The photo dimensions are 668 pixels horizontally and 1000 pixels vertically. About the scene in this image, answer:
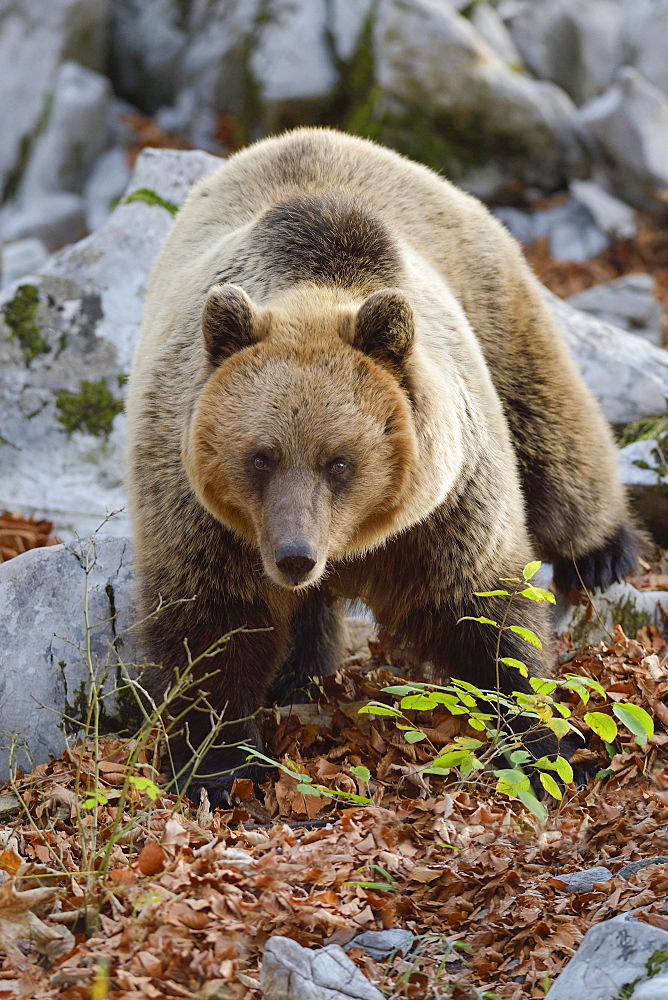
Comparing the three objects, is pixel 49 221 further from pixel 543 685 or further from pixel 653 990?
pixel 653 990

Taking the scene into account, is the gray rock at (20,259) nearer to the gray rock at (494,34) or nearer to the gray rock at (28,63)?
the gray rock at (28,63)

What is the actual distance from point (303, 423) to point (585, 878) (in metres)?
2.02

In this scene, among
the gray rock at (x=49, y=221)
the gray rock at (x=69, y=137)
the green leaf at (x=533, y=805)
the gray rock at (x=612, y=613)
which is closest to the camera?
the green leaf at (x=533, y=805)

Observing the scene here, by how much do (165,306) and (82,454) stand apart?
2.96 metres

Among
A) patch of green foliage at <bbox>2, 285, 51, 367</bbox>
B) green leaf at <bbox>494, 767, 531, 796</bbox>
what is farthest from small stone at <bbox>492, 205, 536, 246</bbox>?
green leaf at <bbox>494, 767, 531, 796</bbox>

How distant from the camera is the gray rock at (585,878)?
13.1ft

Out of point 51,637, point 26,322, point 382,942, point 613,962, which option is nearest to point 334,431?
point 382,942

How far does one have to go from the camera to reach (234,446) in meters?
4.50

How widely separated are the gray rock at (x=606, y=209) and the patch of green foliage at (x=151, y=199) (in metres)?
7.94

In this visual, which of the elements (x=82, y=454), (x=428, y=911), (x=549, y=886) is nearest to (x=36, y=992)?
(x=428, y=911)

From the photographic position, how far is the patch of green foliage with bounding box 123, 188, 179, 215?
963 cm

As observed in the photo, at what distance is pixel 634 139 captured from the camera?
1545 cm

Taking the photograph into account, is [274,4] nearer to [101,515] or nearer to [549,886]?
[101,515]

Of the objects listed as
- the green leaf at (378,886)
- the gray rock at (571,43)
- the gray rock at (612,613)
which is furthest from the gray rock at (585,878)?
the gray rock at (571,43)
